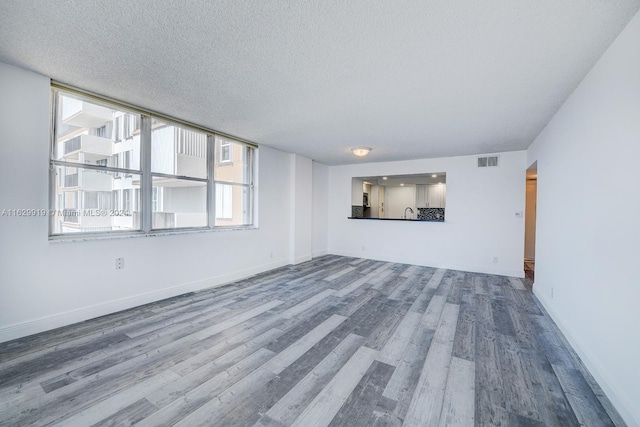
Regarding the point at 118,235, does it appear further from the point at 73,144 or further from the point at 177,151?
the point at 177,151

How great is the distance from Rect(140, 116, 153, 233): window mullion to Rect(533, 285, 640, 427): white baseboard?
4.65 meters

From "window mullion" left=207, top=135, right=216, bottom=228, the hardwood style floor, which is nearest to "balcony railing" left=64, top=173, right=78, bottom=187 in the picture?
the hardwood style floor

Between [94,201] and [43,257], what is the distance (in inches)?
28.8

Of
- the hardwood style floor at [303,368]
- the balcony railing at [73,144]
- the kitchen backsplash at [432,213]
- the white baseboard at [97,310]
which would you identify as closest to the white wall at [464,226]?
the kitchen backsplash at [432,213]

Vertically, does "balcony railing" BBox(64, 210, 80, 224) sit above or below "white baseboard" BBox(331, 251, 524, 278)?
above

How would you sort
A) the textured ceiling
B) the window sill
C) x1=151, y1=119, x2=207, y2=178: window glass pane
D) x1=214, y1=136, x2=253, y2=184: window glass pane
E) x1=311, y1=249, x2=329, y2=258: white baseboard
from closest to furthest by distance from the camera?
the textured ceiling, the window sill, x1=151, y1=119, x2=207, y2=178: window glass pane, x1=214, y1=136, x2=253, y2=184: window glass pane, x1=311, y1=249, x2=329, y2=258: white baseboard

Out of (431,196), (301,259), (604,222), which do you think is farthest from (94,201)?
(431,196)

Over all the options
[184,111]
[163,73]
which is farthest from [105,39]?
[184,111]

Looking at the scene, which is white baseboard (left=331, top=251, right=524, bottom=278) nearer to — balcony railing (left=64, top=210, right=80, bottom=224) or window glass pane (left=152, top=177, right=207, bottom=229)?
window glass pane (left=152, top=177, right=207, bottom=229)

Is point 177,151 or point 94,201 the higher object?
point 177,151

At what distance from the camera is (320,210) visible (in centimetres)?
708

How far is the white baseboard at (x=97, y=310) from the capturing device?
95.3 inches

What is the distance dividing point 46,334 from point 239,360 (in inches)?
79.3

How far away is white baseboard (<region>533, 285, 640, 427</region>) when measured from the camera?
154 cm
